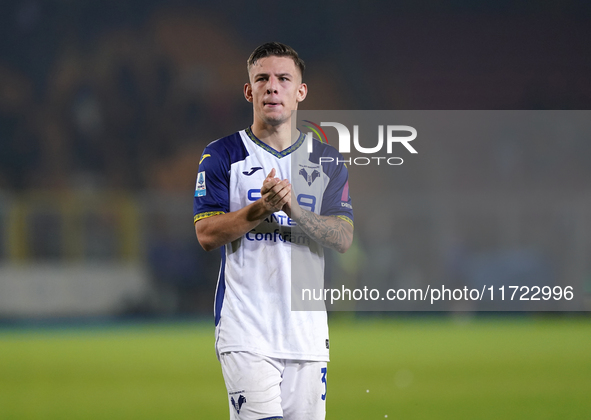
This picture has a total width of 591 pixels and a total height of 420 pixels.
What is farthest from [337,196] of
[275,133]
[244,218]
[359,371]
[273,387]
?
[359,371]

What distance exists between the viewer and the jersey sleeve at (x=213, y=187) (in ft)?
8.40

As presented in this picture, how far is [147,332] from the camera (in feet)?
30.8

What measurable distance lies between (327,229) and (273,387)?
71 cm

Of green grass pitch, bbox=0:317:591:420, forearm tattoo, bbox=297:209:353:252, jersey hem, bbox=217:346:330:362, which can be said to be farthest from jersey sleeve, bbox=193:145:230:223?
green grass pitch, bbox=0:317:591:420

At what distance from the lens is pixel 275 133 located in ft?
8.82

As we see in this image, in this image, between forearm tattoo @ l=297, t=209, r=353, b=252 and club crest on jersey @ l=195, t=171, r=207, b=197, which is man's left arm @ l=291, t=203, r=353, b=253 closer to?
forearm tattoo @ l=297, t=209, r=353, b=252

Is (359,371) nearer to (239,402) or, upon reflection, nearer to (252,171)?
(239,402)

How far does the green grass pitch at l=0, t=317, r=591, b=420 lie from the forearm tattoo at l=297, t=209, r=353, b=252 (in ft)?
10.5

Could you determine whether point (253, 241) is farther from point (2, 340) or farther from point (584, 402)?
point (2, 340)

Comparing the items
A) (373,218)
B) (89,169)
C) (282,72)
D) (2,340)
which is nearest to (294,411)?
(282,72)

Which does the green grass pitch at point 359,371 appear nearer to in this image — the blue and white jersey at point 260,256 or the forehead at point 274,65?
the blue and white jersey at point 260,256

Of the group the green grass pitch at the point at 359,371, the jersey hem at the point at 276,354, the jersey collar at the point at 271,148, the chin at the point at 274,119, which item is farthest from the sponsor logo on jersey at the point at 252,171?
the green grass pitch at the point at 359,371

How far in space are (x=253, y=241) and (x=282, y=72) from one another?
78 centimetres

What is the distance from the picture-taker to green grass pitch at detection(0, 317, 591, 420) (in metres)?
5.51
